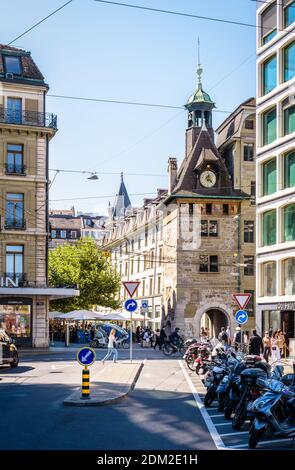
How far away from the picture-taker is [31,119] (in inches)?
1850

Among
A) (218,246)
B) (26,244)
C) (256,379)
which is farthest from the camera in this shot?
(218,246)

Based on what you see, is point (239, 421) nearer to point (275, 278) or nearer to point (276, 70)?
point (275, 278)

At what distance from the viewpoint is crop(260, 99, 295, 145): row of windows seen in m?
39.2

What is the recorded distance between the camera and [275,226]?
41.1 metres

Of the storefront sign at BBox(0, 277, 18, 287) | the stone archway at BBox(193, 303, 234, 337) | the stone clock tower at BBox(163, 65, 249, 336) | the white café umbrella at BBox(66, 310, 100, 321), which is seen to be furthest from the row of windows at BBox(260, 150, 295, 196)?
the stone archway at BBox(193, 303, 234, 337)

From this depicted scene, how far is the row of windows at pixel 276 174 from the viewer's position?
129 ft

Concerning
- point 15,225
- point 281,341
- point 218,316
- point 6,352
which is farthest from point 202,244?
point 6,352

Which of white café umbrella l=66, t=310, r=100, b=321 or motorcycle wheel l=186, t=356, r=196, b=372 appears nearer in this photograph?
motorcycle wheel l=186, t=356, r=196, b=372

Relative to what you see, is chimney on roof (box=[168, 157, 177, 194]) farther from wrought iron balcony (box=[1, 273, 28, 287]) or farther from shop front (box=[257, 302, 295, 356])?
shop front (box=[257, 302, 295, 356])

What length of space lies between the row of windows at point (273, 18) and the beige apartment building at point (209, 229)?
1765 centimetres

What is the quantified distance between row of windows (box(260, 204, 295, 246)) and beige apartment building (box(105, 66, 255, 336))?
15.6 m

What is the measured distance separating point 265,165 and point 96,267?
31.3 metres
